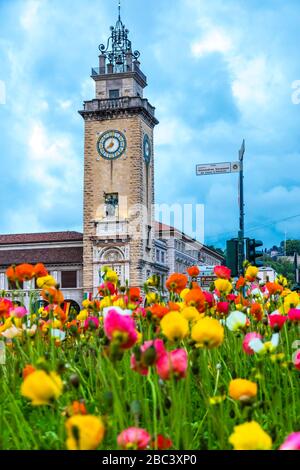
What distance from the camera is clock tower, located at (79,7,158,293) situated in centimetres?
4450

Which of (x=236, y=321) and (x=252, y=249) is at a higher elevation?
(x=252, y=249)

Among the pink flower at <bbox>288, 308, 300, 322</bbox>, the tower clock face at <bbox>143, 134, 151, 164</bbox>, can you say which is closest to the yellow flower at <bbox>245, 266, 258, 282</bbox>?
the pink flower at <bbox>288, 308, 300, 322</bbox>

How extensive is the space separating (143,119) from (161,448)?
46.3m

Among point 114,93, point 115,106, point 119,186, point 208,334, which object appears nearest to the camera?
point 208,334

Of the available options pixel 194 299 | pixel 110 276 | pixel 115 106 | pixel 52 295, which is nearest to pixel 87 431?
pixel 194 299

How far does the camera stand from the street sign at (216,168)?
907cm

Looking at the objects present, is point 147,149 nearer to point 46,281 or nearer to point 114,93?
point 114,93

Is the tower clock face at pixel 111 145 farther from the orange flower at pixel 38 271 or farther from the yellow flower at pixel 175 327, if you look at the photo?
the yellow flower at pixel 175 327

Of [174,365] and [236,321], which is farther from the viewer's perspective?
[236,321]

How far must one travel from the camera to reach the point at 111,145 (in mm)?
46281

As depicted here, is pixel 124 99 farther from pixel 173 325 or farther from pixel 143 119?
pixel 173 325

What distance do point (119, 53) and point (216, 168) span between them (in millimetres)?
43050

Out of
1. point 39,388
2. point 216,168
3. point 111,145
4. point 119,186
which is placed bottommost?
point 39,388
